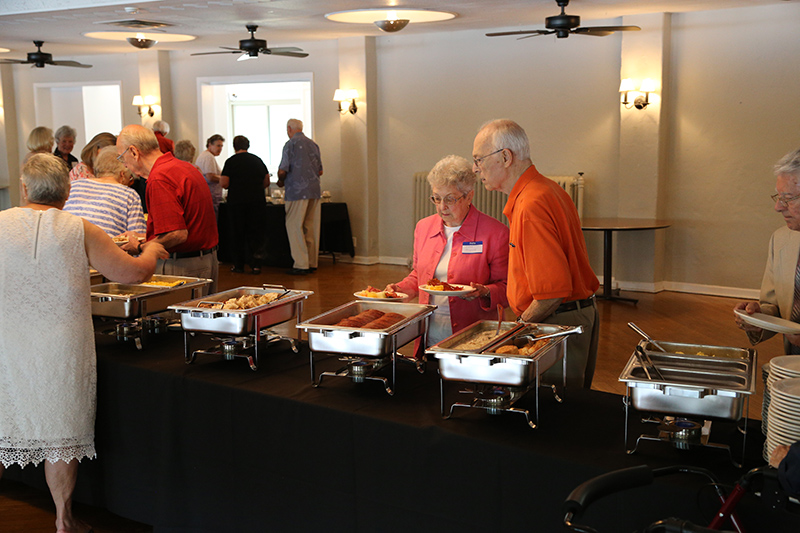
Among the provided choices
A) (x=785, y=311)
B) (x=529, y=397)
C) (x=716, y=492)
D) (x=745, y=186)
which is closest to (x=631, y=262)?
(x=745, y=186)

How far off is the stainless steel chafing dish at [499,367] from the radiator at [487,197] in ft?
17.7

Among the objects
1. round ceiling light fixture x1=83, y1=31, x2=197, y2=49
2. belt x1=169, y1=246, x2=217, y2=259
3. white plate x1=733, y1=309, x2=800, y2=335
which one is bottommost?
white plate x1=733, y1=309, x2=800, y2=335

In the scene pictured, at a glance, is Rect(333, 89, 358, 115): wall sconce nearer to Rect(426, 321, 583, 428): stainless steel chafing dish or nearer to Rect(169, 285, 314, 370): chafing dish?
Rect(169, 285, 314, 370): chafing dish

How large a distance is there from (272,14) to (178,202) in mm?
3726

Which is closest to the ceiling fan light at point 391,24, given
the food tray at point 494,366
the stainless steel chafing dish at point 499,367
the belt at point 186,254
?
the belt at point 186,254

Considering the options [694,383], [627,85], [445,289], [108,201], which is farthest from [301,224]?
[694,383]

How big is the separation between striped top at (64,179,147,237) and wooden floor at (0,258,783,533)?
3.80 feet

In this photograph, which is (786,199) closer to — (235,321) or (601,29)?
(235,321)

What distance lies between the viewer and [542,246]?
6.91 feet

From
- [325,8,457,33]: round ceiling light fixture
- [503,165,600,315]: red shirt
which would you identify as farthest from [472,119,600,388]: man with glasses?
[325,8,457,33]: round ceiling light fixture

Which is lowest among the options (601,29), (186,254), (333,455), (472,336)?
(333,455)

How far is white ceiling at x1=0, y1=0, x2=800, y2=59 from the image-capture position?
230 inches

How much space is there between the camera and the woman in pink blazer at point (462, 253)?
2.63 meters

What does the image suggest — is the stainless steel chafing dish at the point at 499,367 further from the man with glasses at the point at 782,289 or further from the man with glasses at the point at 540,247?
the man with glasses at the point at 782,289
